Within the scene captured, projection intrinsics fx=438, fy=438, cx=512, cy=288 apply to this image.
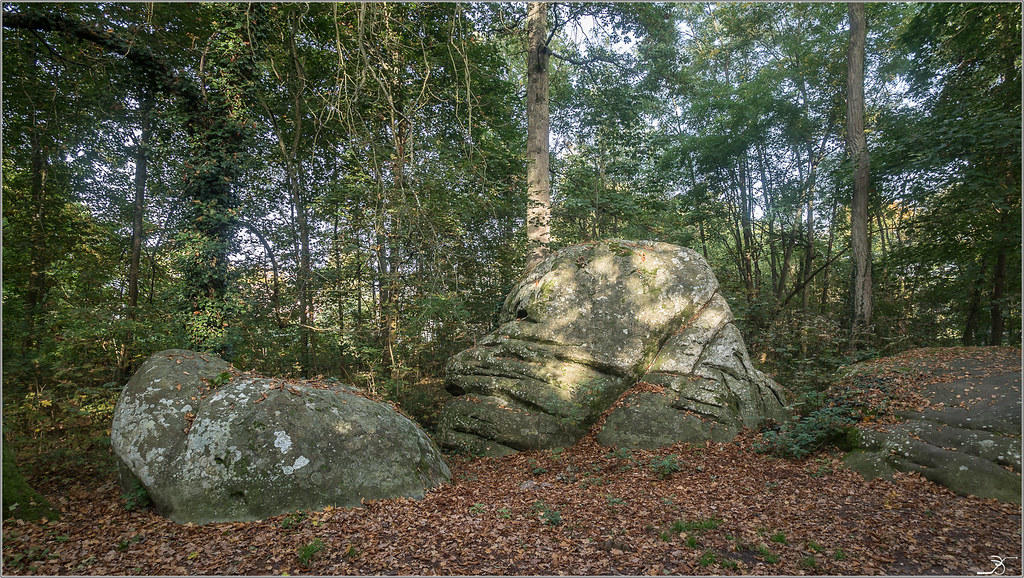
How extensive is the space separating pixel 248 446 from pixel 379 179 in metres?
3.46

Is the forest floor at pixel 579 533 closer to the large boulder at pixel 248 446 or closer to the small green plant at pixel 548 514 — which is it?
the small green plant at pixel 548 514

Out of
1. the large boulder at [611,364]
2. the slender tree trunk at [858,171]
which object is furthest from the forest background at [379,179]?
the large boulder at [611,364]

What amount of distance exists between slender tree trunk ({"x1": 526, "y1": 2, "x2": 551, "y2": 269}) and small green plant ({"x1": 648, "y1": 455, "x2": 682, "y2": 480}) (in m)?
5.23

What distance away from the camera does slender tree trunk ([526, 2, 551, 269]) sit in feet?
33.2

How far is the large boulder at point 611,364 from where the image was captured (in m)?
7.14

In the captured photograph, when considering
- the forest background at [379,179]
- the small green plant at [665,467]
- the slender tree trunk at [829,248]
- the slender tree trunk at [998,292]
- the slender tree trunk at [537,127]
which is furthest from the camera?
the slender tree trunk at [829,248]

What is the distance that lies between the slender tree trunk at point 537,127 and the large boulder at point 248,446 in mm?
5746

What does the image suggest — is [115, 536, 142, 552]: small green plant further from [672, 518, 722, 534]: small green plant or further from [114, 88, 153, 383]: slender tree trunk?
[114, 88, 153, 383]: slender tree trunk

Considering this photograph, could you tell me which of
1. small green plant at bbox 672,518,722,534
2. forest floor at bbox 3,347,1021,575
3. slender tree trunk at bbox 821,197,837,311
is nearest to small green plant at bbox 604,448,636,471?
forest floor at bbox 3,347,1021,575

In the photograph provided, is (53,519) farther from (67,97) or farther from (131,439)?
(67,97)

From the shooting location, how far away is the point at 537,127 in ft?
34.3

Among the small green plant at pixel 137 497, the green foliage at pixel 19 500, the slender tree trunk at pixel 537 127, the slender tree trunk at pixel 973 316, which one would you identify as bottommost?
the small green plant at pixel 137 497

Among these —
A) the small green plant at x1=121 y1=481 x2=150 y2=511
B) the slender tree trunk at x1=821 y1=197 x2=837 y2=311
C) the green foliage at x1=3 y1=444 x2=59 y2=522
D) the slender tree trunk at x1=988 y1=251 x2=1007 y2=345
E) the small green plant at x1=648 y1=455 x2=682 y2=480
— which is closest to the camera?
the green foliage at x1=3 y1=444 x2=59 y2=522

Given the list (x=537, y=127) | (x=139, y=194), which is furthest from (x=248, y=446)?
(x=537, y=127)
